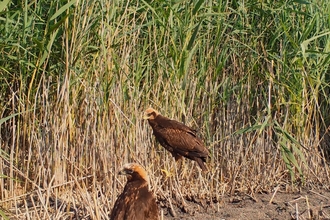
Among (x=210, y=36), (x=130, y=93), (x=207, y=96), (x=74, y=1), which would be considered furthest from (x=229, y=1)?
(x=74, y=1)

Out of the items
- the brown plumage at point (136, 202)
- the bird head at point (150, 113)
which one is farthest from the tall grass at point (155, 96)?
the brown plumage at point (136, 202)

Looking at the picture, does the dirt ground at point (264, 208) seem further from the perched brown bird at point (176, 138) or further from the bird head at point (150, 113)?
the bird head at point (150, 113)

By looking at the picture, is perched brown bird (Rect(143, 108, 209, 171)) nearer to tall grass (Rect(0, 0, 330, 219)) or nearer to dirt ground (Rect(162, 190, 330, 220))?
tall grass (Rect(0, 0, 330, 219))

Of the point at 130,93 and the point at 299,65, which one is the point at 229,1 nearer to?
the point at 299,65

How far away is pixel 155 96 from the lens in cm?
696

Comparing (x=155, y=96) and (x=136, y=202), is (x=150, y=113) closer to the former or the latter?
(x=155, y=96)

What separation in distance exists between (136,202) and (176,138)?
1.68 meters

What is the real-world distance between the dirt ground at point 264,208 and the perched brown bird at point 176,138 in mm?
451

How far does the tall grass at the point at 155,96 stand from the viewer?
20.6ft

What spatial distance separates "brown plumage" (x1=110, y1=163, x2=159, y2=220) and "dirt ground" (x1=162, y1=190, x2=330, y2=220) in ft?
4.67

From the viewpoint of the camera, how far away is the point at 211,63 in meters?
7.32

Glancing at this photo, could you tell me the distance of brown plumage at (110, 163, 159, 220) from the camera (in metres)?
4.86

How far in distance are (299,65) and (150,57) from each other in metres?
1.49

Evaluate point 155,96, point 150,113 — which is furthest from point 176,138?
point 155,96
